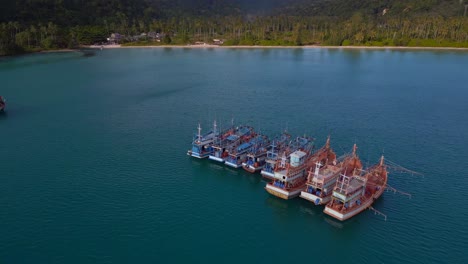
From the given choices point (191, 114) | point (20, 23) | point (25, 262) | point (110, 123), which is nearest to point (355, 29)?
point (191, 114)

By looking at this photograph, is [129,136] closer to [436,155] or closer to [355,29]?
[436,155]

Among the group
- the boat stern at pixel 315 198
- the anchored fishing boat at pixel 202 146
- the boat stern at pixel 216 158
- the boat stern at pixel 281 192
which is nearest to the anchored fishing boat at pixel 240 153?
the boat stern at pixel 216 158

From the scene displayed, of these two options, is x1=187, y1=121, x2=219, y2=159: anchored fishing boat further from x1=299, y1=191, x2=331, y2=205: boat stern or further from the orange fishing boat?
x1=299, y1=191, x2=331, y2=205: boat stern

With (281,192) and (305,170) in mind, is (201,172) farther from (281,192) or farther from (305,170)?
(305,170)

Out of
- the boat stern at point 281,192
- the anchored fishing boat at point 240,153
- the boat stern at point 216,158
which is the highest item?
the anchored fishing boat at point 240,153

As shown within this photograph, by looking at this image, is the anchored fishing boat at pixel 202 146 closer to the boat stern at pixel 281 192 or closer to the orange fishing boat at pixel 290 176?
the orange fishing boat at pixel 290 176

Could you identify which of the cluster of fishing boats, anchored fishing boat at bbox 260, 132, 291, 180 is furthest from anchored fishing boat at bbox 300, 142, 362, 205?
anchored fishing boat at bbox 260, 132, 291, 180

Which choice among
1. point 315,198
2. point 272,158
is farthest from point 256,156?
A: point 315,198
